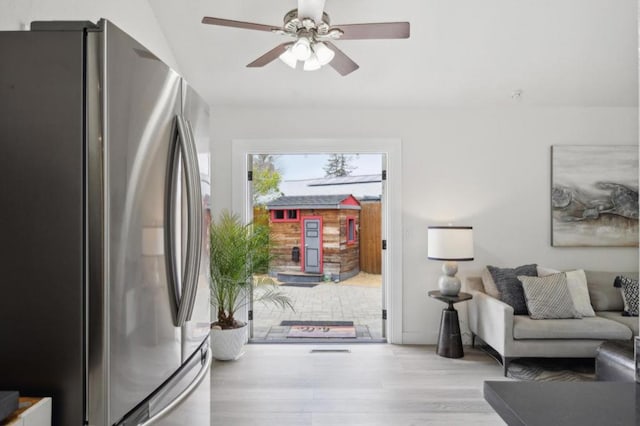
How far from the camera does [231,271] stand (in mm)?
3758

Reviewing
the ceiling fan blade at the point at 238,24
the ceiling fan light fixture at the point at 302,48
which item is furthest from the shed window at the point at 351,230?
the ceiling fan blade at the point at 238,24

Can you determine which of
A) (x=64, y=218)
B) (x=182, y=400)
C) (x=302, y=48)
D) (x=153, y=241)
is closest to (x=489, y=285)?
(x=302, y=48)

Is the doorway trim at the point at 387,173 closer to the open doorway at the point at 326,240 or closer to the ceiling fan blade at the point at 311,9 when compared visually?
the open doorway at the point at 326,240

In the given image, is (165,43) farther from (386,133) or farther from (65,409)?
(65,409)

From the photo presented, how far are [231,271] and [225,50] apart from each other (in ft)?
6.13

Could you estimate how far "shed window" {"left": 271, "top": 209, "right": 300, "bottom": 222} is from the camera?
18.7 feet

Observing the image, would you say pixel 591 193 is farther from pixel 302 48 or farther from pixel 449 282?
pixel 302 48

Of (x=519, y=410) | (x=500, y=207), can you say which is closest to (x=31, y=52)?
(x=519, y=410)

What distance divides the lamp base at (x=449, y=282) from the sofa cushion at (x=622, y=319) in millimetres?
1250

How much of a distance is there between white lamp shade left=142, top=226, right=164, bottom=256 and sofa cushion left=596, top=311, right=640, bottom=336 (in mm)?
3705

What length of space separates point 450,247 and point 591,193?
1.68 meters

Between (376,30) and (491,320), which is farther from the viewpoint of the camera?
(491,320)

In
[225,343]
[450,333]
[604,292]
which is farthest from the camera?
[604,292]

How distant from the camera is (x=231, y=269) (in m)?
3.76
